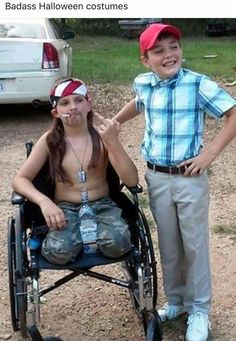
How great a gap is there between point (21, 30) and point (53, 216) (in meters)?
5.61

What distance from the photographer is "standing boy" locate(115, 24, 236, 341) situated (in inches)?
117

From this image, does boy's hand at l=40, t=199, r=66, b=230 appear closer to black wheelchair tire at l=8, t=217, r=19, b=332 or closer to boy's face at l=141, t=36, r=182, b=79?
black wheelchair tire at l=8, t=217, r=19, b=332

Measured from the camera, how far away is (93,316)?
3.63 m

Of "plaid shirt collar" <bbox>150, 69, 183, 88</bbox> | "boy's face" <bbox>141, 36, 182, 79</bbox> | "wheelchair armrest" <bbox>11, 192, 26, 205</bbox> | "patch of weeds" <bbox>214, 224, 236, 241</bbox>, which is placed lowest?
"patch of weeds" <bbox>214, 224, 236, 241</bbox>

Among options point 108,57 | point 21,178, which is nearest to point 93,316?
point 21,178

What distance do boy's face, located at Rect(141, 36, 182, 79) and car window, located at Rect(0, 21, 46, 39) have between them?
5.35 metres

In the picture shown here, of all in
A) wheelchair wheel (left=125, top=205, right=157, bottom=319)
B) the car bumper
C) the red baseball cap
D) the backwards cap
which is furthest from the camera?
the car bumper

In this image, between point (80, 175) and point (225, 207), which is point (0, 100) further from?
point (80, 175)

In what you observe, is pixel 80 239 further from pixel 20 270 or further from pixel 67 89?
pixel 67 89

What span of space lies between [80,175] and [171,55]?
0.77 metres

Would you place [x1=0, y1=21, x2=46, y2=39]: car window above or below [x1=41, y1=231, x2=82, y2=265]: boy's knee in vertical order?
above

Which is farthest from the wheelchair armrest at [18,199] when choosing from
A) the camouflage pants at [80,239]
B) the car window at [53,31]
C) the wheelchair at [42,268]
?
the car window at [53,31]

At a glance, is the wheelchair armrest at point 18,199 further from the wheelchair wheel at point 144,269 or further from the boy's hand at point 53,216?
the wheelchair wheel at point 144,269

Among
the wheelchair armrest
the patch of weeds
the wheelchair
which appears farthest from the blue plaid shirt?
the patch of weeds
